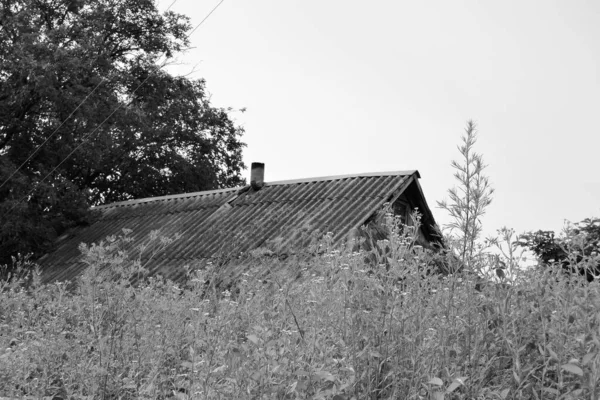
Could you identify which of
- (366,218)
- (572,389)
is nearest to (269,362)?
(572,389)

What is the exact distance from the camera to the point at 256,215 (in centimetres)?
1694

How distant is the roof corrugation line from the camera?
15250mm

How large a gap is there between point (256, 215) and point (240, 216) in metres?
0.46

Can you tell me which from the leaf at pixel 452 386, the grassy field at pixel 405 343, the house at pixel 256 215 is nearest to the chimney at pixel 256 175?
the house at pixel 256 215

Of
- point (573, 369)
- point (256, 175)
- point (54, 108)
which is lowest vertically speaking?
point (573, 369)

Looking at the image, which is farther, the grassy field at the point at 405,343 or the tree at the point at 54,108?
the tree at the point at 54,108

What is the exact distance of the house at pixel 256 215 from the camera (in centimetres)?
1522

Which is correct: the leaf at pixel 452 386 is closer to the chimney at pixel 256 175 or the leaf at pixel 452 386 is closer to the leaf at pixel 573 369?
the leaf at pixel 573 369

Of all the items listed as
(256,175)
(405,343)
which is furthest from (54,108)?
(405,343)

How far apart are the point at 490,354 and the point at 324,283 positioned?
101cm

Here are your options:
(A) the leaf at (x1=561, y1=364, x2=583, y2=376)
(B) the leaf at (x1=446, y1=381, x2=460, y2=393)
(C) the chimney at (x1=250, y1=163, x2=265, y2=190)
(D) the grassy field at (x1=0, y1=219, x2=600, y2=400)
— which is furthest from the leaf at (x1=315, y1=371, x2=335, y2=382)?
(C) the chimney at (x1=250, y1=163, x2=265, y2=190)

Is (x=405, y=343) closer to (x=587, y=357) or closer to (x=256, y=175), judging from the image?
(x=587, y=357)

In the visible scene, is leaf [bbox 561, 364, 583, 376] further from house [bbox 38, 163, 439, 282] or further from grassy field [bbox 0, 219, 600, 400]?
house [bbox 38, 163, 439, 282]

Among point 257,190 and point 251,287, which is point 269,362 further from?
point 257,190
